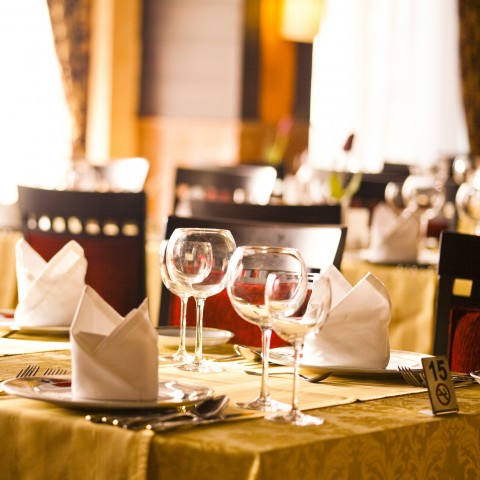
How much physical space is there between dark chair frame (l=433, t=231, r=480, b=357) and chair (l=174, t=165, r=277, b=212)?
8.68 feet

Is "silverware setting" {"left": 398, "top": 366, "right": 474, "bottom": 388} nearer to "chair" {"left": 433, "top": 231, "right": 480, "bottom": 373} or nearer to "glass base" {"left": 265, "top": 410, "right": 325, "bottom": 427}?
"glass base" {"left": 265, "top": 410, "right": 325, "bottom": 427}

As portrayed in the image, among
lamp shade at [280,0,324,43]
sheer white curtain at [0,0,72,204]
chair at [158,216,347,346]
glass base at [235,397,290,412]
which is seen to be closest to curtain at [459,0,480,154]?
lamp shade at [280,0,324,43]

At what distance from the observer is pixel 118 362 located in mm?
1560

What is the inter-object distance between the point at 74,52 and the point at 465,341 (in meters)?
7.13

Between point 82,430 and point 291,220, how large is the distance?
2.01 m

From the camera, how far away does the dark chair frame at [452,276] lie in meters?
2.47

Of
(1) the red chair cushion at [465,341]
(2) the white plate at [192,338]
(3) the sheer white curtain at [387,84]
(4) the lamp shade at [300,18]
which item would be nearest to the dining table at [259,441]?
(2) the white plate at [192,338]

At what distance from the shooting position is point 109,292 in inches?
137

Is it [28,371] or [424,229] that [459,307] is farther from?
[424,229]

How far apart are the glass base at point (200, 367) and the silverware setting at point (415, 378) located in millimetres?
298

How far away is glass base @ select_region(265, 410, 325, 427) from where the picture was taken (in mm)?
1501

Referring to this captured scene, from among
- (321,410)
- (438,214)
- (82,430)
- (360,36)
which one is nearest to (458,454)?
(321,410)

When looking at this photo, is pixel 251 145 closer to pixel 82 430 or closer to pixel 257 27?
pixel 257 27

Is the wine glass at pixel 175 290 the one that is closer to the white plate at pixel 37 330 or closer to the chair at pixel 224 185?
the white plate at pixel 37 330
